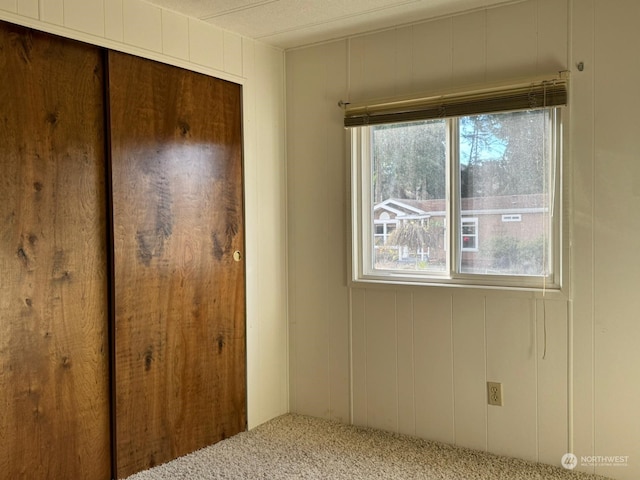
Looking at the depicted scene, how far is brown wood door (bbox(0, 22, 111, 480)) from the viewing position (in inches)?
83.4

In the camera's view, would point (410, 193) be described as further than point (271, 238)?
No

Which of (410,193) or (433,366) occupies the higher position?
(410,193)

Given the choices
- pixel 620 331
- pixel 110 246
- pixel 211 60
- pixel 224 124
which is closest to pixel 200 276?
pixel 110 246

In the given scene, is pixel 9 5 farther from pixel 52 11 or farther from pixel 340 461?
pixel 340 461

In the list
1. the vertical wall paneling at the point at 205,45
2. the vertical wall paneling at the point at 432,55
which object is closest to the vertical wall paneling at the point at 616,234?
the vertical wall paneling at the point at 432,55

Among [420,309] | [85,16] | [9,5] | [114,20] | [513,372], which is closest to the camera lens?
[9,5]

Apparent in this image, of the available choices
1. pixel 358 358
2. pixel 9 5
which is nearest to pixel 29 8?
pixel 9 5

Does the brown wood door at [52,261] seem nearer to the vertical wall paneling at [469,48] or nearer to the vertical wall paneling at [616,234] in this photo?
the vertical wall paneling at [469,48]

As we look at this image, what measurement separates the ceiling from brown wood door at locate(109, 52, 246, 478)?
0.97ft

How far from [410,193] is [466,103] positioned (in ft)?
1.75

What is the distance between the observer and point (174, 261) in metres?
2.71

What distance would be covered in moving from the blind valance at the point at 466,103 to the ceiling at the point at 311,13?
Result: 15.3 inches

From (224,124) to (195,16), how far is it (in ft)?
1.74

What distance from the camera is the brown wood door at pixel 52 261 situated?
2119 mm
